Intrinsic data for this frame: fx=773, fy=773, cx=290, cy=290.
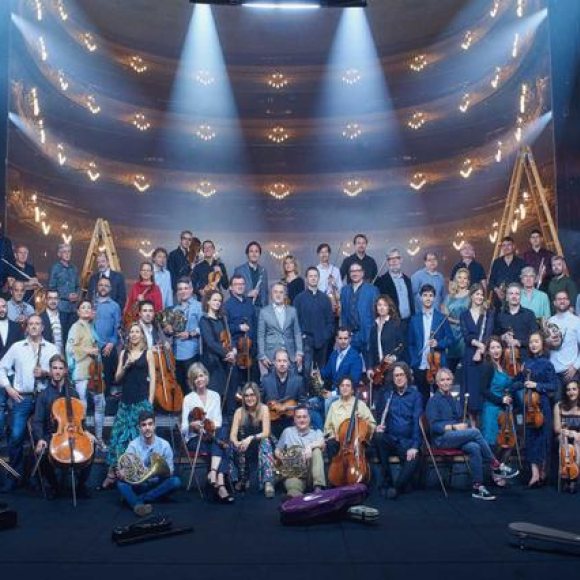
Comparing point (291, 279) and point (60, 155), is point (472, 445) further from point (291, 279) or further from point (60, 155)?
point (60, 155)

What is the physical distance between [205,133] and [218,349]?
42.9 feet

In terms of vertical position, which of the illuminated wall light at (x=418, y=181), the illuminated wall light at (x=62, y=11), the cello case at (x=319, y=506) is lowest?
the cello case at (x=319, y=506)

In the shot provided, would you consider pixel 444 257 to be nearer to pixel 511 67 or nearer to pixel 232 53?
pixel 511 67

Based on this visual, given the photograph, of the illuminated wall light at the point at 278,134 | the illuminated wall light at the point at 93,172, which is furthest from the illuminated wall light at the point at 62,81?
the illuminated wall light at the point at 278,134

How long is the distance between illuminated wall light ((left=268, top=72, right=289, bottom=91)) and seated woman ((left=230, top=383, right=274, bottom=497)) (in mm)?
14460

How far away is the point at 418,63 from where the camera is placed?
64.5ft

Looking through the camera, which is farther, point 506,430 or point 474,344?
point 474,344

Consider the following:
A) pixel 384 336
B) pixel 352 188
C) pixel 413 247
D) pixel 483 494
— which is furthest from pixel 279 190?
pixel 483 494

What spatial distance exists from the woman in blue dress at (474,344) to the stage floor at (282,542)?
1165 mm

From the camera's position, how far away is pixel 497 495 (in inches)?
285

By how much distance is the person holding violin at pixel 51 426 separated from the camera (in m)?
7.10

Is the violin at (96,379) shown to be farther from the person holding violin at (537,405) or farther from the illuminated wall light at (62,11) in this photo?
the illuminated wall light at (62,11)

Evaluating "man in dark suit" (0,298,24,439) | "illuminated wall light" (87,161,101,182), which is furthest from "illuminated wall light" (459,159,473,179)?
"man in dark suit" (0,298,24,439)

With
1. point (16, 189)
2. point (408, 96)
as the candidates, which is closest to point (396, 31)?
point (408, 96)
